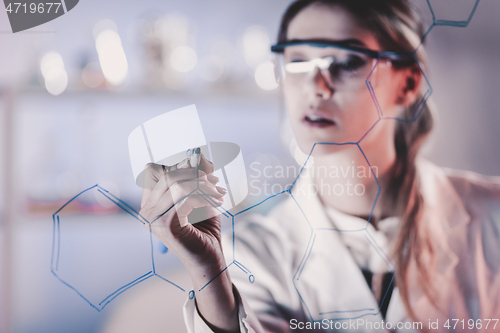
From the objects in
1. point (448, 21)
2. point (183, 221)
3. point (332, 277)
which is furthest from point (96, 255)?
point (448, 21)

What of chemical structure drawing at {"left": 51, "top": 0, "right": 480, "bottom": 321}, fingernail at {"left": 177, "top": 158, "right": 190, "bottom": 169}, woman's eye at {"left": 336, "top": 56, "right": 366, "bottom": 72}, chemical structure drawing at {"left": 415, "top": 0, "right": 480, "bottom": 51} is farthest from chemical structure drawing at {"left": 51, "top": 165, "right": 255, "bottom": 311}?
chemical structure drawing at {"left": 415, "top": 0, "right": 480, "bottom": 51}

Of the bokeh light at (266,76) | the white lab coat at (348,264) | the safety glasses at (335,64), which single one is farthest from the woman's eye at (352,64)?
the white lab coat at (348,264)

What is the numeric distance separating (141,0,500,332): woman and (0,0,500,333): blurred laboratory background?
0.05 metres

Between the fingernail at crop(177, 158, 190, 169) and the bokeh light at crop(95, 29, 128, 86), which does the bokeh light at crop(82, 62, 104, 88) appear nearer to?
the bokeh light at crop(95, 29, 128, 86)

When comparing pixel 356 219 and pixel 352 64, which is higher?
Answer: pixel 352 64

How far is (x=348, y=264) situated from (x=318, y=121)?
0.86 ft

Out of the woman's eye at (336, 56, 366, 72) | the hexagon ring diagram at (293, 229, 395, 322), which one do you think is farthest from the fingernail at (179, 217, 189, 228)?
the woman's eye at (336, 56, 366, 72)

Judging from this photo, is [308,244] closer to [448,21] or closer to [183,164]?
[183,164]

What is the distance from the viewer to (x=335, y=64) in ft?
1.77

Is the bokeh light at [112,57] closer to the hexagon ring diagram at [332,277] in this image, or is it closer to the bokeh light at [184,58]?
the bokeh light at [184,58]

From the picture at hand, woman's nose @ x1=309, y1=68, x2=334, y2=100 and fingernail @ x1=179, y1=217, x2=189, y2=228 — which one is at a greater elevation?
woman's nose @ x1=309, y1=68, x2=334, y2=100

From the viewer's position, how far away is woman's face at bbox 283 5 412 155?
0.54 meters

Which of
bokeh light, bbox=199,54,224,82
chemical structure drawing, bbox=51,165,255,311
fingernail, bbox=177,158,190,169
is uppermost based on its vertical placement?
bokeh light, bbox=199,54,224,82

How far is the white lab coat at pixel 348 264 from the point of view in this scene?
565 mm
